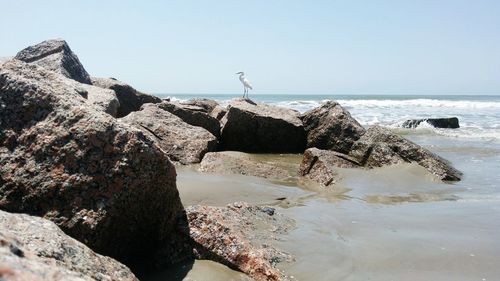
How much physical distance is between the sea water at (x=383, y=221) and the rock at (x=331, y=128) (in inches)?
70.1

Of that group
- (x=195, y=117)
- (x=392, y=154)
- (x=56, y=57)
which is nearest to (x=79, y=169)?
(x=392, y=154)

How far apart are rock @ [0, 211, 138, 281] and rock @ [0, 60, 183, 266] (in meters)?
0.64

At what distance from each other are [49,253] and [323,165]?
6178 millimetres

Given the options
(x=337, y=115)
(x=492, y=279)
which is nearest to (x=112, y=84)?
(x=337, y=115)

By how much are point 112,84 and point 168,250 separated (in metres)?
9.74

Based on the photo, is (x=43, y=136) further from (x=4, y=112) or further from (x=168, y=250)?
(x=168, y=250)

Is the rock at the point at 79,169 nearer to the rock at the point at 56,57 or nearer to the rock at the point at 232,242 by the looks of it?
the rock at the point at 232,242

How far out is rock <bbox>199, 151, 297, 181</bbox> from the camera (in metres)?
7.84

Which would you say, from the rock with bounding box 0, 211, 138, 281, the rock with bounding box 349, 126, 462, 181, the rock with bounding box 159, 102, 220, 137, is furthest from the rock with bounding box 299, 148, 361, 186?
the rock with bounding box 0, 211, 138, 281

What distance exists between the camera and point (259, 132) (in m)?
10.4

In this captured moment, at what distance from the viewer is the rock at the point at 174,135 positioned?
28.0 feet

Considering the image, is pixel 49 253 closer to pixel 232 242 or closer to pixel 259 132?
pixel 232 242

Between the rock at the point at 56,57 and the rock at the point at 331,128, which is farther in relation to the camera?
the rock at the point at 56,57

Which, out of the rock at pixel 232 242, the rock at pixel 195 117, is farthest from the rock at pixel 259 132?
the rock at pixel 232 242
